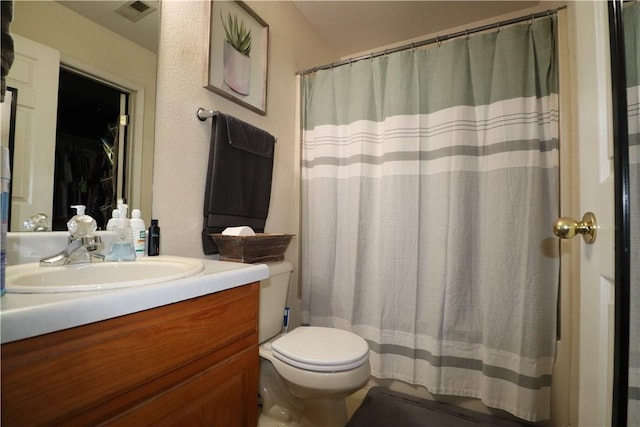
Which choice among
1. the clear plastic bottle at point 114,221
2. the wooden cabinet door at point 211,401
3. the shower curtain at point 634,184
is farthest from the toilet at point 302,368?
the shower curtain at point 634,184

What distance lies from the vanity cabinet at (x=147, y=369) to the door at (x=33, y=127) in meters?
0.56

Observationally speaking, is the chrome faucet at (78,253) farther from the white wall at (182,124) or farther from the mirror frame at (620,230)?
the mirror frame at (620,230)

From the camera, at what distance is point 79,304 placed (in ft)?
1.47

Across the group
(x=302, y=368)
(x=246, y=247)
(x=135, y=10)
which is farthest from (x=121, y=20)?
(x=302, y=368)

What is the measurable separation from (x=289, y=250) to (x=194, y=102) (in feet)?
3.21

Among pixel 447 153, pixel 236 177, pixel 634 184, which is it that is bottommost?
pixel 634 184

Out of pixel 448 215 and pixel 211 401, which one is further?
pixel 448 215

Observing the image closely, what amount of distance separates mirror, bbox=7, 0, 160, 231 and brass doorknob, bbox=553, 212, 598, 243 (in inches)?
50.6

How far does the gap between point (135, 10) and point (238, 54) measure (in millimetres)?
483

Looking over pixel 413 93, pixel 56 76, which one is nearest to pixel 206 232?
pixel 56 76

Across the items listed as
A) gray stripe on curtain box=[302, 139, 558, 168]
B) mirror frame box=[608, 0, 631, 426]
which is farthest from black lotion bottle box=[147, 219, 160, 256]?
mirror frame box=[608, 0, 631, 426]

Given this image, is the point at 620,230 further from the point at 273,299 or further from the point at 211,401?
the point at 273,299

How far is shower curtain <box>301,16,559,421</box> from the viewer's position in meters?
1.23

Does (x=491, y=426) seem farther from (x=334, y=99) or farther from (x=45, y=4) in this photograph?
(x=45, y=4)
